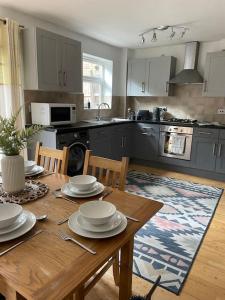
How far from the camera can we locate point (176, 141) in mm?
4066

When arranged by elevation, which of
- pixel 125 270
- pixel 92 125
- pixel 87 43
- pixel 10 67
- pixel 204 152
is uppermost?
pixel 87 43

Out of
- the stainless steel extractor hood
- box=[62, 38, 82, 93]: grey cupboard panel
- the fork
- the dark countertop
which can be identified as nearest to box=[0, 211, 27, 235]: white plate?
the fork

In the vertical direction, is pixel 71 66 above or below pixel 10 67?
above

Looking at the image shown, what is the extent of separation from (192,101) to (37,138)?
2978 millimetres

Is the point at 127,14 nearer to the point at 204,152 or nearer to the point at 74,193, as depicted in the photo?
the point at 204,152

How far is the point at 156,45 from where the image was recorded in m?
4.48

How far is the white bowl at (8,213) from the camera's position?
0.93m

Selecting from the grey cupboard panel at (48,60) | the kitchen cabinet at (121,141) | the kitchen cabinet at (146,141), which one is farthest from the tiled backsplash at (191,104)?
the grey cupboard panel at (48,60)

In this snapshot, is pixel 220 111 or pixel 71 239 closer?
pixel 71 239

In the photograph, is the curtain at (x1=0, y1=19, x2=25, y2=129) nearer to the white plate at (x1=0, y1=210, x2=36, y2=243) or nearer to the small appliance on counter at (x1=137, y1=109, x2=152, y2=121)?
the white plate at (x1=0, y1=210, x2=36, y2=243)

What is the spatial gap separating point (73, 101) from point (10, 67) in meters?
1.31

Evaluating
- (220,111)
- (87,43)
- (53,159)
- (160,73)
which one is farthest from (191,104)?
(53,159)

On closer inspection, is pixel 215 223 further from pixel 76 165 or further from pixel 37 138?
pixel 37 138

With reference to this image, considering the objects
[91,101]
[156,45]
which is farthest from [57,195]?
[156,45]
